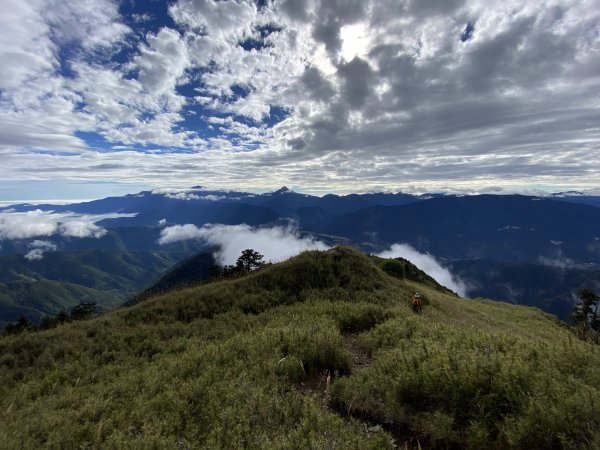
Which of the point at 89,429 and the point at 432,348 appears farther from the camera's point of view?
the point at 432,348

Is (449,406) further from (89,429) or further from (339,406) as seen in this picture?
(89,429)

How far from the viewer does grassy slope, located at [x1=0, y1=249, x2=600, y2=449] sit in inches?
224

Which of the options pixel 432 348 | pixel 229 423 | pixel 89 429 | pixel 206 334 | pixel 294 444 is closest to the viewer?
pixel 294 444

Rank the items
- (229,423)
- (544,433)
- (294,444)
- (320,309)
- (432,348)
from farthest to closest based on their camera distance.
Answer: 1. (320,309)
2. (432,348)
3. (229,423)
4. (294,444)
5. (544,433)

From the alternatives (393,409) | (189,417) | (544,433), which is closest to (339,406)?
(393,409)

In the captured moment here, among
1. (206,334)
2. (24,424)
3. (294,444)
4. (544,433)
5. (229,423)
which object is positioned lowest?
(206,334)

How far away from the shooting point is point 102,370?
38.5ft

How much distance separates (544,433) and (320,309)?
1224 centimetres

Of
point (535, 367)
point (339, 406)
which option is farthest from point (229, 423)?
point (535, 367)

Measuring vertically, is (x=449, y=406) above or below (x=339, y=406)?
above

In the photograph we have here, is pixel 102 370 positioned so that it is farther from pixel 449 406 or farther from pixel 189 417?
pixel 449 406

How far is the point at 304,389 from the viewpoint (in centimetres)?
867

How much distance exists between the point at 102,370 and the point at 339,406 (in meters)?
9.13

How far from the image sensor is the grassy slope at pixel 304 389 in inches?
224
